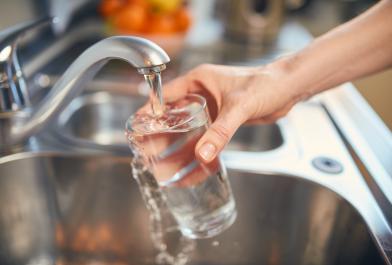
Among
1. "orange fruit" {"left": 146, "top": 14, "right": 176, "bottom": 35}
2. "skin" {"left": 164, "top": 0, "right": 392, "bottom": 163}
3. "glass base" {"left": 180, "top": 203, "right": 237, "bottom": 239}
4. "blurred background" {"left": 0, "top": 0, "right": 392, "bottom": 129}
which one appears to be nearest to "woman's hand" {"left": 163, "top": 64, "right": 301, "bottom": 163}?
"skin" {"left": 164, "top": 0, "right": 392, "bottom": 163}

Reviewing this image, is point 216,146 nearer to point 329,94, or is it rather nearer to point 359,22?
point 359,22

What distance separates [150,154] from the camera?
457 mm

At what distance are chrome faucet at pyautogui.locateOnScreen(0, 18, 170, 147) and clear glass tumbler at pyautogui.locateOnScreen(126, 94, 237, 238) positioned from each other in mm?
77

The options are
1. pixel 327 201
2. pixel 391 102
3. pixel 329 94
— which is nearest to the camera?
pixel 327 201

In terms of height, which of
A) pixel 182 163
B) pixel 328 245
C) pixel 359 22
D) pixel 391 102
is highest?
pixel 359 22

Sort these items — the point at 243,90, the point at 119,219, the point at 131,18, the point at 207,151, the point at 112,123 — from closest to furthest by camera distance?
the point at 207,151 → the point at 243,90 → the point at 119,219 → the point at 112,123 → the point at 131,18

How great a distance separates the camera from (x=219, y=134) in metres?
0.43

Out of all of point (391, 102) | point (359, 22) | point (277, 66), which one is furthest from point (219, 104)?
point (391, 102)

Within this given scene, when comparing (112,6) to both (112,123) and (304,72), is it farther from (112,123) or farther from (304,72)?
(304,72)

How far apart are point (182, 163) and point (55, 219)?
0.24 meters

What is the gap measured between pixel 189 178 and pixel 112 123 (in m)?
0.36

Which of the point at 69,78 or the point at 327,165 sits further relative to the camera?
the point at 327,165

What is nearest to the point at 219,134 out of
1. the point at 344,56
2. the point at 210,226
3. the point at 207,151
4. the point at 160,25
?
the point at 207,151

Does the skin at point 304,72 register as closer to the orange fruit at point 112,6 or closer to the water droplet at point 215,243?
the water droplet at point 215,243
